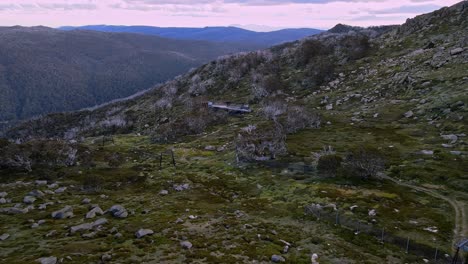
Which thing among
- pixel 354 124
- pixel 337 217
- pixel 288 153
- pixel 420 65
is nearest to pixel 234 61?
Result: pixel 420 65

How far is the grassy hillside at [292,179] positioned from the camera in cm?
3334

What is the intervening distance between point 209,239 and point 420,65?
92.9 metres

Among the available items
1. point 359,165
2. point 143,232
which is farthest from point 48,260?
point 359,165

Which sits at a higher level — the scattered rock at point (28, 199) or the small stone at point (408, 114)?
the small stone at point (408, 114)

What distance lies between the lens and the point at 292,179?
180ft

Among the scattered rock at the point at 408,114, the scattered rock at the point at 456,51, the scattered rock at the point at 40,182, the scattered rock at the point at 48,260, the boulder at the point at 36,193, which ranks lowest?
the scattered rock at the point at 40,182

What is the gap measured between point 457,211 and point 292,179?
2130cm

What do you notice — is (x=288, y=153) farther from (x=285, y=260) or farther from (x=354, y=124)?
(x=285, y=260)

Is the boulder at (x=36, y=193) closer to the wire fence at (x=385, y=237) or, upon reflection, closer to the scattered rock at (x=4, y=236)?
the scattered rock at (x=4, y=236)

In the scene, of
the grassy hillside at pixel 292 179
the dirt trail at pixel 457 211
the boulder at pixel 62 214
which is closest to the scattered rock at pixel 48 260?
the grassy hillside at pixel 292 179

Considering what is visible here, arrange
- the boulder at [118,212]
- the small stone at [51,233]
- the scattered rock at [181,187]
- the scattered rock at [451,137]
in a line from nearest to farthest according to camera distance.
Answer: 1. the small stone at [51,233]
2. the boulder at [118,212]
3. the scattered rock at [181,187]
4. the scattered rock at [451,137]

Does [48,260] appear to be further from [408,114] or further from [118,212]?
[408,114]

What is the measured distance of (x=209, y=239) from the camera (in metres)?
34.1

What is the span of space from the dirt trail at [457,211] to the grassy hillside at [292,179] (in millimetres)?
115
